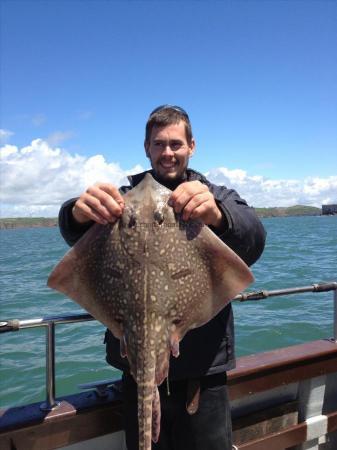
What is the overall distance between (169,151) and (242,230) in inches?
31.5

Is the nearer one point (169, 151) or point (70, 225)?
point (70, 225)

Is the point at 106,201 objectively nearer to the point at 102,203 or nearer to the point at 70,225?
the point at 102,203

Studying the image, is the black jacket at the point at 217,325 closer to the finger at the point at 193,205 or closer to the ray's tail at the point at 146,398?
the finger at the point at 193,205

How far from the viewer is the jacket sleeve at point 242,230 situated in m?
2.47

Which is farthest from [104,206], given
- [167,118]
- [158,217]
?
[167,118]

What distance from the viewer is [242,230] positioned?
2.50m

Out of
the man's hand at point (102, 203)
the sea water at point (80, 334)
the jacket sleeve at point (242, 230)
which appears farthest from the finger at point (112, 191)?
the sea water at point (80, 334)

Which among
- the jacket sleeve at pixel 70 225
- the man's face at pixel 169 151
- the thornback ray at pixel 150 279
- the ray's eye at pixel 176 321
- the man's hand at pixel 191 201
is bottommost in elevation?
the ray's eye at pixel 176 321

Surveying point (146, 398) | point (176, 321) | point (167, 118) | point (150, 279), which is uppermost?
point (167, 118)

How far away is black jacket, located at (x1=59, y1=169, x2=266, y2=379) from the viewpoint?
8.21 ft

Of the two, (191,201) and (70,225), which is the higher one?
(191,201)

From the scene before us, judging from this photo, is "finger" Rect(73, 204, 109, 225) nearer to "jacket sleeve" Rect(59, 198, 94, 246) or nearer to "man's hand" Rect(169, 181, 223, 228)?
"jacket sleeve" Rect(59, 198, 94, 246)

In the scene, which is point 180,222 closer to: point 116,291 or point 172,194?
point 172,194

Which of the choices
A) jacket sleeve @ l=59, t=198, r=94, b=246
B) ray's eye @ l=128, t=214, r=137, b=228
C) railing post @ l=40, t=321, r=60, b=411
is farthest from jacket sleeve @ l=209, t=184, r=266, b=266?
railing post @ l=40, t=321, r=60, b=411
